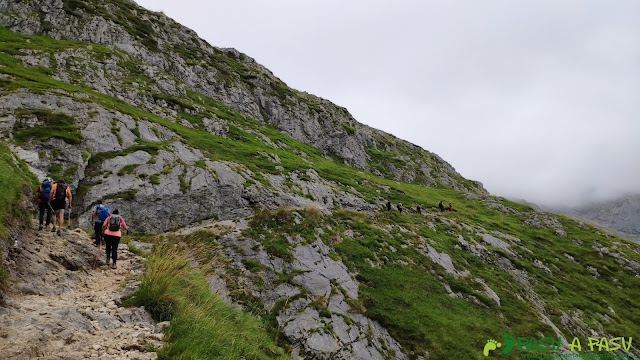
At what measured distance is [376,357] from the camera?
1900 cm

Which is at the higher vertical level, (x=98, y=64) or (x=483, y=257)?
(x=98, y=64)

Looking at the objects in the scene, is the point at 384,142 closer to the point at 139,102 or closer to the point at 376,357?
the point at 139,102

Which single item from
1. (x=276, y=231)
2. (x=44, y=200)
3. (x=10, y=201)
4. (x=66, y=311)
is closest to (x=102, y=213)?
(x=44, y=200)

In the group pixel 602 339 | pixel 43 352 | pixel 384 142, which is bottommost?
pixel 602 339

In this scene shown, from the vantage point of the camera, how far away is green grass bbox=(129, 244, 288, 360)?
7.42m

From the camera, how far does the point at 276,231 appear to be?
27078mm

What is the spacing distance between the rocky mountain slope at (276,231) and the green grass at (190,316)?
0.09 metres

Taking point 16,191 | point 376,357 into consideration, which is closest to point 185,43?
point 16,191

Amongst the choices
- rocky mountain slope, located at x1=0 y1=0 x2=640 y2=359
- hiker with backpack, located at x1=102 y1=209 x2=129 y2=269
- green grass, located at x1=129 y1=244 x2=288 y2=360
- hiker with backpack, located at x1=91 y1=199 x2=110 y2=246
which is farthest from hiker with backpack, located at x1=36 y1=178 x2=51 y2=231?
green grass, located at x1=129 y1=244 x2=288 y2=360

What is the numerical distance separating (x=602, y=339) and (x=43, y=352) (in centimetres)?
4074

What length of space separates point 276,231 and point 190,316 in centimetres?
1876

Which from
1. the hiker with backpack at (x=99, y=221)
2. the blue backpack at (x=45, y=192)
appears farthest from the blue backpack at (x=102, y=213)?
the blue backpack at (x=45, y=192)

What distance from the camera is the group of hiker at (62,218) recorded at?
14.3 m

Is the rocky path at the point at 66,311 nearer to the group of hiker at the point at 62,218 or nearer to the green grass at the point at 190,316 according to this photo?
the green grass at the point at 190,316
